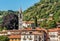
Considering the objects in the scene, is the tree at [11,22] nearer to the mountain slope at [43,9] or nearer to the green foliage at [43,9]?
the green foliage at [43,9]

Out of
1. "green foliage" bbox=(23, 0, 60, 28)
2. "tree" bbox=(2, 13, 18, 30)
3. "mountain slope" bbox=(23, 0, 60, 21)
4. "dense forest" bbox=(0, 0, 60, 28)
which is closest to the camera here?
"tree" bbox=(2, 13, 18, 30)

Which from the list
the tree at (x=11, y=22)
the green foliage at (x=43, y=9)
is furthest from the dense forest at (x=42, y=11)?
the tree at (x=11, y=22)

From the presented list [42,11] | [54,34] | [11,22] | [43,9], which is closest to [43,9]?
[43,9]

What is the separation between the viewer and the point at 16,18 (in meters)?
86.4

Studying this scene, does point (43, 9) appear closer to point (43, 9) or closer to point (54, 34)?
→ point (43, 9)

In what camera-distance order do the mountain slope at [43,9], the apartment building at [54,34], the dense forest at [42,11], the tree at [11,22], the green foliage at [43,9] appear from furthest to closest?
the mountain slope at [43,9]
the green foliage at [43,9]
the dense forest at [42,11]
the tree at [11,22]
the apartment building at [54,34]

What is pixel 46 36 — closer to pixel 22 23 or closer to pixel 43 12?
pixel 22 23

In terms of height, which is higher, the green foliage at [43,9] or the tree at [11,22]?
the green foliage at [43,9]

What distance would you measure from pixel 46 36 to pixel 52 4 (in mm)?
45575

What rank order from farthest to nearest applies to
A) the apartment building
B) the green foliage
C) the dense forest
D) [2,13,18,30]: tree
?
the green foliage
the dense forest
[2,13,18,30]: tree
the apartment building

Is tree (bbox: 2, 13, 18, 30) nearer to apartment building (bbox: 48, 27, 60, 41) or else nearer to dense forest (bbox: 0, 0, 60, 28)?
dense forest (bbox: 0, 0, 60, 28)

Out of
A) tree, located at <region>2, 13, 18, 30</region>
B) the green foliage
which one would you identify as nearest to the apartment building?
tree, located at <region>2, 13, 18, 30</region>

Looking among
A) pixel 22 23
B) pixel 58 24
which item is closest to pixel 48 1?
pixel 22 23

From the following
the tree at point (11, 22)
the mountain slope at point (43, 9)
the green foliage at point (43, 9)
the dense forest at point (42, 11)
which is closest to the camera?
the tree at point (11, 22)
